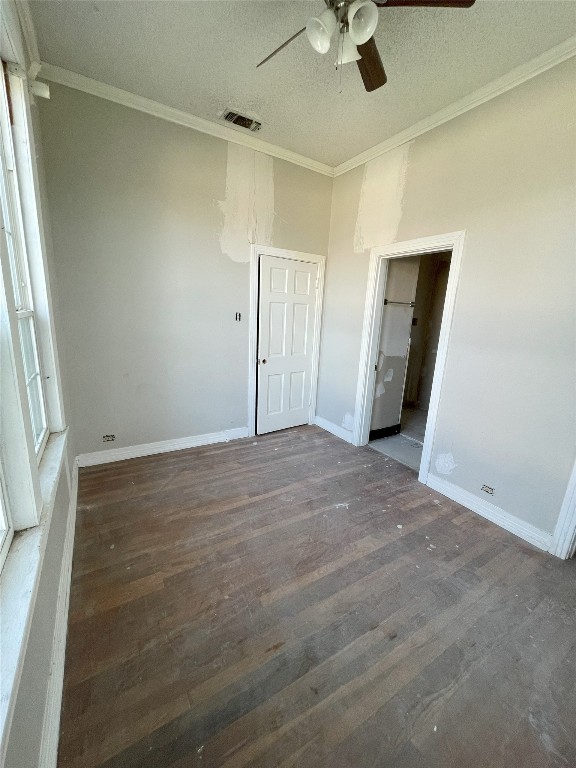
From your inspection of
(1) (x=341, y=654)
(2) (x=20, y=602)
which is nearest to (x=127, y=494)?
(2) (x=20, y=602)

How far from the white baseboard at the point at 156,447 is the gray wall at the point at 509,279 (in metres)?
2.13

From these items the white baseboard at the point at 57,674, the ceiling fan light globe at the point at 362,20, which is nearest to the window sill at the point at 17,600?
the white baseboard at the point at 57,674

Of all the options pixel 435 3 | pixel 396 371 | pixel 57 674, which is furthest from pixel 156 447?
pixel 435 3

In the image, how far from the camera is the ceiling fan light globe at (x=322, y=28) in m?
1.41

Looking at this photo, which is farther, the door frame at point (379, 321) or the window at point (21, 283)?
the door frame at point (379, 321)

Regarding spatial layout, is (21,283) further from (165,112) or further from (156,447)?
(165,112)

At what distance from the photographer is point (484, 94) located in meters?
2.12

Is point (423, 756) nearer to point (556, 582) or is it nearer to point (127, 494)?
point (556, 582)

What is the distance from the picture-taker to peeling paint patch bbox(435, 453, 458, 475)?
2.53 metres

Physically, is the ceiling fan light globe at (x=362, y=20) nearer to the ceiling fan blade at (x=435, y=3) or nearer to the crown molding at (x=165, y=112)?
the ceiling fan blade at (x=435, y=3)

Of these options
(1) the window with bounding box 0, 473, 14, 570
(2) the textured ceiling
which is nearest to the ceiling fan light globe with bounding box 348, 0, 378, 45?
(2) the textured ceiling

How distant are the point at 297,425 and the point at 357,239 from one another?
7.51ft

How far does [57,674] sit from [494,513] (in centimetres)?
267

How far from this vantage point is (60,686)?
1140 mm
